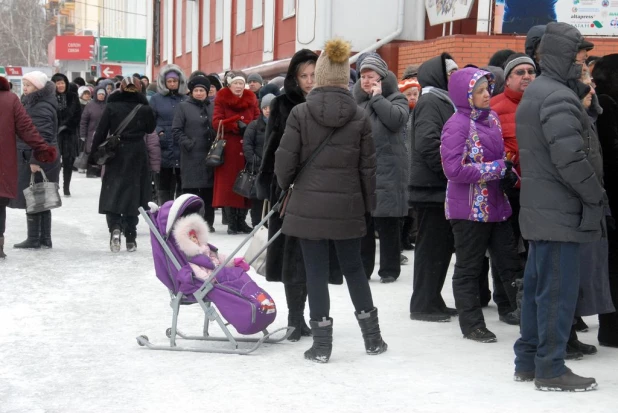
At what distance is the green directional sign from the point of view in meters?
48.8

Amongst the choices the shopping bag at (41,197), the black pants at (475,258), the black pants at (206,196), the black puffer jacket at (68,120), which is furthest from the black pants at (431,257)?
the black puffer jacket at (68,120)

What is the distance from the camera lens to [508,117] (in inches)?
297

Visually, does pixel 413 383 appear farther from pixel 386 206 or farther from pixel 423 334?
pixel 386 206

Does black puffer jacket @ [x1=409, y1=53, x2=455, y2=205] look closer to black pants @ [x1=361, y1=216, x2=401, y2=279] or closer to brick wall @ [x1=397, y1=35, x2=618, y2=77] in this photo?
black pants @ [x1=361, y1=216, x2=401, y2=279]

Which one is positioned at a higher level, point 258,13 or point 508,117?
point 258,13

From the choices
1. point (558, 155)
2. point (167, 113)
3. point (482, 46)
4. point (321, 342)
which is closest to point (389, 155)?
point (321, 342)

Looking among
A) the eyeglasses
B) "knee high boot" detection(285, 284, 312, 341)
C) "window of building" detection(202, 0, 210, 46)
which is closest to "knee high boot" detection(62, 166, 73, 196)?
"knee high boot" detection(285, 284, 312, 341)

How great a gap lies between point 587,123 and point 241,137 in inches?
297

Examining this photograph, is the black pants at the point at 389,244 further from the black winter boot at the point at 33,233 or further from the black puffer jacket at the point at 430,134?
the black winter boot at the point at 33,233

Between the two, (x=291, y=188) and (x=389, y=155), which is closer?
(x=291, y=188)

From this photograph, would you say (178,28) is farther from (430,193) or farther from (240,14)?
(430,193)

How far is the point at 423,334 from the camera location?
748cm

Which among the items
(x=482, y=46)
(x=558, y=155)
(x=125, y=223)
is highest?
(x=482, y=46)

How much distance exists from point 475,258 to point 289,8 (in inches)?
596
